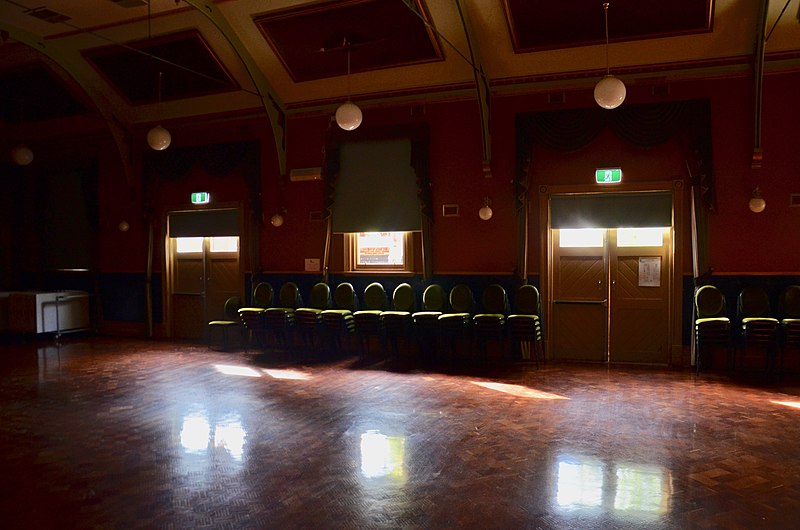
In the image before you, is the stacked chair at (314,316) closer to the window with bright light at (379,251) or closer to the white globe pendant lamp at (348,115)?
the window with bright light at (379,251)

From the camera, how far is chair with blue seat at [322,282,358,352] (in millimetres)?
8375

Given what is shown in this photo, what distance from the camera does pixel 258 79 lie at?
8703 millimetres

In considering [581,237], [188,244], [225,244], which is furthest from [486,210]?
[188,244]

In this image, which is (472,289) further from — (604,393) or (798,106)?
(798,106)

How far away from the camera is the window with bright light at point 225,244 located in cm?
995

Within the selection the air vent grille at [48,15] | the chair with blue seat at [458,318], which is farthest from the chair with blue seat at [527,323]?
the air vent grille at [48,15]

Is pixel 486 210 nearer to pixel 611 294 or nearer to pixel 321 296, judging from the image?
pixel 611 294

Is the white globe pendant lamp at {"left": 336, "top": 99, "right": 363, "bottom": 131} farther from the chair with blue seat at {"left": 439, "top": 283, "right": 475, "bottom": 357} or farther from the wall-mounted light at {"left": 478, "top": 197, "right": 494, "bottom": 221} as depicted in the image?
the chair with blue seat at {"left": 439, "top": 283, "right": 475, "bottom": 357}

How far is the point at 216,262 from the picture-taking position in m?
10.1

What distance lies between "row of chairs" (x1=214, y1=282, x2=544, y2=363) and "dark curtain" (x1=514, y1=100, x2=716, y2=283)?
2.30 feet

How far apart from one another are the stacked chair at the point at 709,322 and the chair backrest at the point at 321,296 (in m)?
5.16

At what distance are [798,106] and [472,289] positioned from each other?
467 cm

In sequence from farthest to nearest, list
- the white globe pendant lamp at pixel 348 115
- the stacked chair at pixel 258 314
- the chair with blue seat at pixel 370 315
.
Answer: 1. the stacked chair at pixel 258 314
2. the chair with blue seat at pixel 370 315
3. the white globe pendant lamp at pixel 348 115

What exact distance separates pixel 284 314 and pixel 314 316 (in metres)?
0.53
